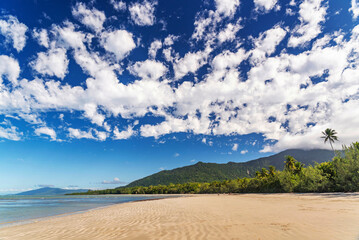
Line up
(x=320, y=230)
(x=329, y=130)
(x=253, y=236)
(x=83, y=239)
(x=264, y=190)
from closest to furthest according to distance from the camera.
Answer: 1. (x=253, y=236)
2. (x=320, y=230)
3. (x=83, y=239)
4. (x=264, y=190)
5. (x=329, y=130)

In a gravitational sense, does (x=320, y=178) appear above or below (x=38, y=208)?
above

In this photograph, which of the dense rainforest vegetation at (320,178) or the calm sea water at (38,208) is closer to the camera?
the calm sea water at (38,208)

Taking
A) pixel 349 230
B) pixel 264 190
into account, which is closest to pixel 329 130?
pixel 264 190

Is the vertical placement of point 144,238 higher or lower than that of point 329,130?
lower

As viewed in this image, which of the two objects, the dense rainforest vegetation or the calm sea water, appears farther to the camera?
the dense rainforest vegetation

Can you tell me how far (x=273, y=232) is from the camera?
281 inches

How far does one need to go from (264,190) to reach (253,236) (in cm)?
7439

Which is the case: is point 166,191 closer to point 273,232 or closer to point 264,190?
point 264,190

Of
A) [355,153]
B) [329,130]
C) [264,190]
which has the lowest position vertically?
[264,190]

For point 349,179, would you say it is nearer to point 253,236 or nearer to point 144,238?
point 253,236

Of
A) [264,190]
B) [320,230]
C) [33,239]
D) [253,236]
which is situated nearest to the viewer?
[253,236]

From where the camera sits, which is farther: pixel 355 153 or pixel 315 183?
pixel 315 183

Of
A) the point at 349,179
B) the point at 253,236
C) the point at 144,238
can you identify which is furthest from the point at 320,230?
the point at 349,179

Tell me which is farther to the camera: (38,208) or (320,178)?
(320,178)
